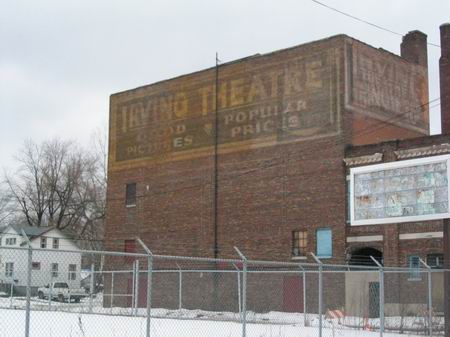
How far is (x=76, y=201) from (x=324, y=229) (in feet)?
169

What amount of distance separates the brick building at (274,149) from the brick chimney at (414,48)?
0.06 meters

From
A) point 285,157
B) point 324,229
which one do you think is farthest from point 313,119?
point 324,229

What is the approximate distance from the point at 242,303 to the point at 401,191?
611cm

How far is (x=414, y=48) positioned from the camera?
44.7 meters

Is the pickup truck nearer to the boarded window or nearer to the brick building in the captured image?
the boarded window

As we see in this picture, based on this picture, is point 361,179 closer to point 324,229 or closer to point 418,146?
point 418,146

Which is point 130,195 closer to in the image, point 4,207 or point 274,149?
point 274,149

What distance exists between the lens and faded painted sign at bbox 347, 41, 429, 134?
1537 inches

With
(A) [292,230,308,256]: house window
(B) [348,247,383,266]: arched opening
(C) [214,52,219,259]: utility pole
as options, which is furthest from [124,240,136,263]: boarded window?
(B) [348,247,383,266]: arched opening

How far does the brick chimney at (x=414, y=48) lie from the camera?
44562 millimetres

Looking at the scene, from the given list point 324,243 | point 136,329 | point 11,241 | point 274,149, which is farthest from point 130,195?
point 11,241

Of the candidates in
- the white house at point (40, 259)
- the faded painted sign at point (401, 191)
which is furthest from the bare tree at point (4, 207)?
the faded painted sign at point (401, 191)

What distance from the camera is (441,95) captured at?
116 feet

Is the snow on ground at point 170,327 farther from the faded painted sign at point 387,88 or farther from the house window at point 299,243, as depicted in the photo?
the faded painted sign at point 387,88
